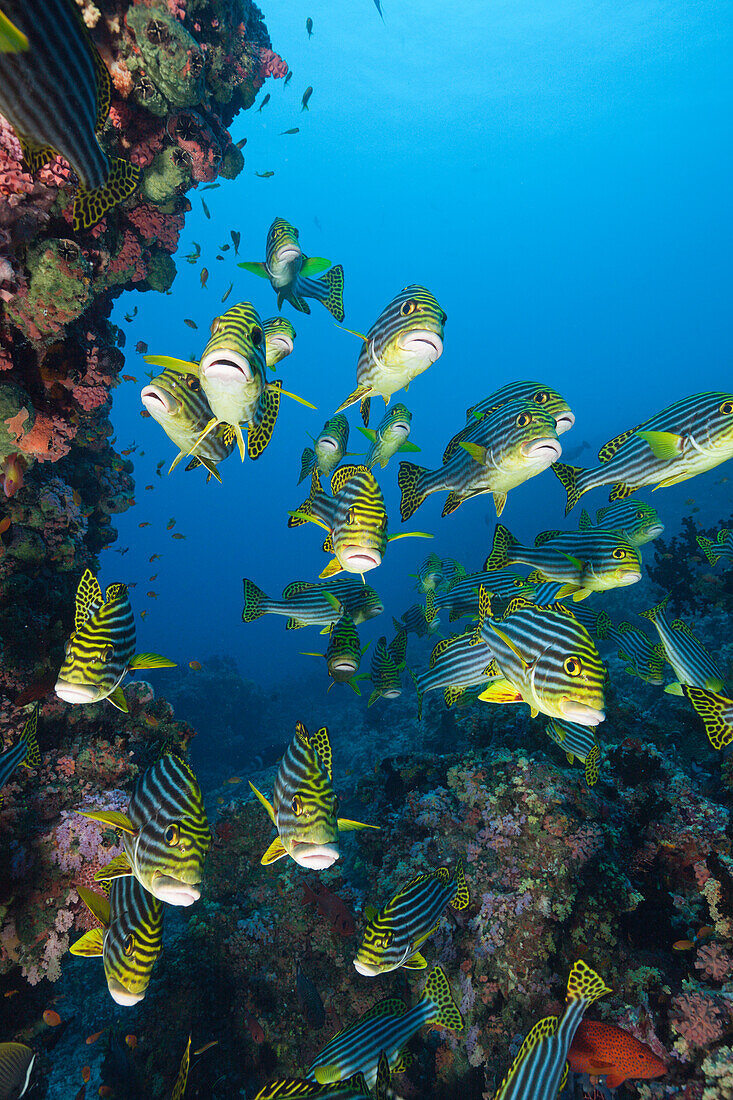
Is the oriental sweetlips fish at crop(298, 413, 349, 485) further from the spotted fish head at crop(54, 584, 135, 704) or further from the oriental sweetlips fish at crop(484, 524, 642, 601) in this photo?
the spotted fish head at crop(54, 584, 135, 704)

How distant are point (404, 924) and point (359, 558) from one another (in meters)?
2.55

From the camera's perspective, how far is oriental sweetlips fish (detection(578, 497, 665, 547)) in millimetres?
5391

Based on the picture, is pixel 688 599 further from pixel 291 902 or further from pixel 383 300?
pixel 383 300

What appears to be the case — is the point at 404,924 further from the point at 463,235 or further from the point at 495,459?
the point at 463,235

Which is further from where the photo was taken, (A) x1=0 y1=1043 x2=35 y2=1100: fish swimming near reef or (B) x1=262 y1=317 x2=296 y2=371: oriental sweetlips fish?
(B) x1=262 y1=317 x2=296 y2=371: oriental sweetlips fish

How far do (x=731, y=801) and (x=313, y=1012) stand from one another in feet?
16.3

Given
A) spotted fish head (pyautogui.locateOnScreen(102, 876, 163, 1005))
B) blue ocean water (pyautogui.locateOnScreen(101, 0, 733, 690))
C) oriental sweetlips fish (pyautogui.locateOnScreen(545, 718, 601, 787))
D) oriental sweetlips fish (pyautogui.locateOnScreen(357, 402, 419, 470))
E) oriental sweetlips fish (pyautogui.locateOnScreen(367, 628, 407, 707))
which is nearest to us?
spotted fish head (pyautogui.locateOnScreen(102, 876, 163, 1005))

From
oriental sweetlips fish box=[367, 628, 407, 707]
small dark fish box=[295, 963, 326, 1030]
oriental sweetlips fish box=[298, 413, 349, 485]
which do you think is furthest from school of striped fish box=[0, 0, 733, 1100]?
small dark fish box=[295, 963, 326, 1030]

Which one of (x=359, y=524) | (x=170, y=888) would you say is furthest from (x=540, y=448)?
(x=170, y=888)

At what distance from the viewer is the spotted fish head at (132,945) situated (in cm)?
257

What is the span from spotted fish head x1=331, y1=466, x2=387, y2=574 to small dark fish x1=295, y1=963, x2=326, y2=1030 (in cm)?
468

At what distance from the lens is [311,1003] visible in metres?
4.65

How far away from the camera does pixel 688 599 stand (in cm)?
1022

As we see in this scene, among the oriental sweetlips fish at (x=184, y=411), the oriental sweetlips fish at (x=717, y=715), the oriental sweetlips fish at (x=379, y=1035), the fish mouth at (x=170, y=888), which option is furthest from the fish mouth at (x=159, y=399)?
the oriental sweetlips fish at (x=717, y=715)
